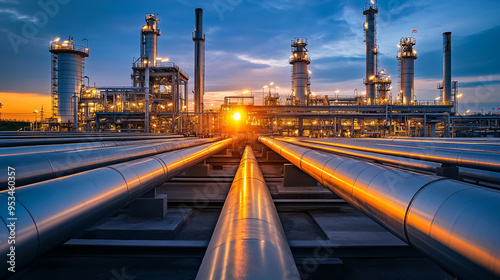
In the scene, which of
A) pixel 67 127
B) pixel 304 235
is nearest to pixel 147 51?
pixel 67 127

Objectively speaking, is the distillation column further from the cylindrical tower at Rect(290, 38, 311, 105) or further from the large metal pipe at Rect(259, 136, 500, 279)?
the large metal pipe at Rect(259, 136, 500, 279)

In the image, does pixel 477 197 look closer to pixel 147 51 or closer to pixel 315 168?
pixel 315 168

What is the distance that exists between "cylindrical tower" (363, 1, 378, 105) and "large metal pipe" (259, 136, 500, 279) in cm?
4282

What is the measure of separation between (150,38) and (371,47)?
105ft

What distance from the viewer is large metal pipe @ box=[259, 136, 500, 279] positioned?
1581 mm

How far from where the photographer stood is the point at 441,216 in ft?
6.33

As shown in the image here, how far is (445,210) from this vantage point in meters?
1.93

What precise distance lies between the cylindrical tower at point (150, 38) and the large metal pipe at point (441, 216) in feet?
130

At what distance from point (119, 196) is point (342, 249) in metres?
3.64

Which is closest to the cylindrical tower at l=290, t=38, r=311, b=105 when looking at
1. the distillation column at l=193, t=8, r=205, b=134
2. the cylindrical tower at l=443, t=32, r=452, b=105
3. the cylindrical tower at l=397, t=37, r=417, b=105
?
the distillation column at l=193, t=8, r=205, b=134

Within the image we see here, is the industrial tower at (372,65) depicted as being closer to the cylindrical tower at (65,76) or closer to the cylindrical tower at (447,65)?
the cylindrical tower at (447,65)

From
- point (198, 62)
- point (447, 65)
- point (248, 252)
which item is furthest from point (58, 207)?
point (447, 65)

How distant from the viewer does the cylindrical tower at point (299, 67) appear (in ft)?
120

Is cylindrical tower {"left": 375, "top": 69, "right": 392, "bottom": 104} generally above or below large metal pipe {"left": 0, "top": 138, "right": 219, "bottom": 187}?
above
